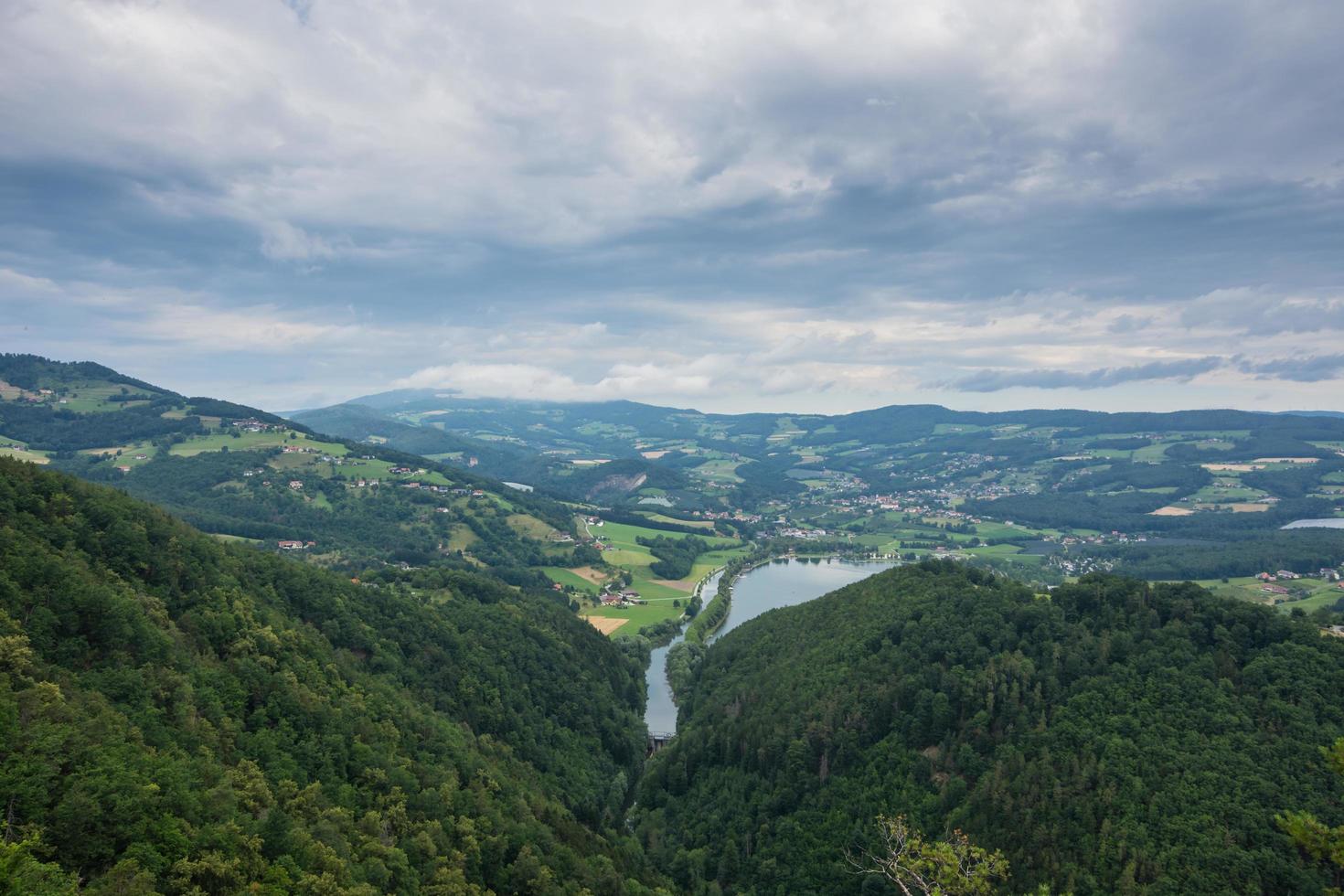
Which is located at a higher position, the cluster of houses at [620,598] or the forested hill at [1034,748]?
the forested hill at [1034,748]

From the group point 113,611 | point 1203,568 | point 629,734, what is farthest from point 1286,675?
point 1203,568

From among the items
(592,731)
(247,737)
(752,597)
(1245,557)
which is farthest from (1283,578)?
(247,737)

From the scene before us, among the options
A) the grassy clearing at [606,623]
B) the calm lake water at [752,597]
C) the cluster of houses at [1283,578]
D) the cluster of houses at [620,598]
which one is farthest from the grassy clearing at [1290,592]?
the cluster of houses at [620,598]

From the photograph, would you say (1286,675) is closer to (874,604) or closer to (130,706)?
(874,604)

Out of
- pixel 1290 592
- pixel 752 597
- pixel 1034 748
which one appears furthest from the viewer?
pixel 752 597

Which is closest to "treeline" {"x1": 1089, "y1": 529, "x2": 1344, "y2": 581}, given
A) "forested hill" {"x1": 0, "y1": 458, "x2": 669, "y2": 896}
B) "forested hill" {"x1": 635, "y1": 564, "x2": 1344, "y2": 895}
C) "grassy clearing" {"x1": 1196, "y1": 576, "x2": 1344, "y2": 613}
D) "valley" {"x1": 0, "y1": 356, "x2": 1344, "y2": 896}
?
"grassy clearing" {"x1": 1196, "y1": 576, "x2": 1344, "y2": 613}

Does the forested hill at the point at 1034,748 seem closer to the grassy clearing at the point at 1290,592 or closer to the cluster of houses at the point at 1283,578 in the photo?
the grassy clearing at the point at 1290,592

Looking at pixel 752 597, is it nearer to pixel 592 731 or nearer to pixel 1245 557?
pixel 592 731
